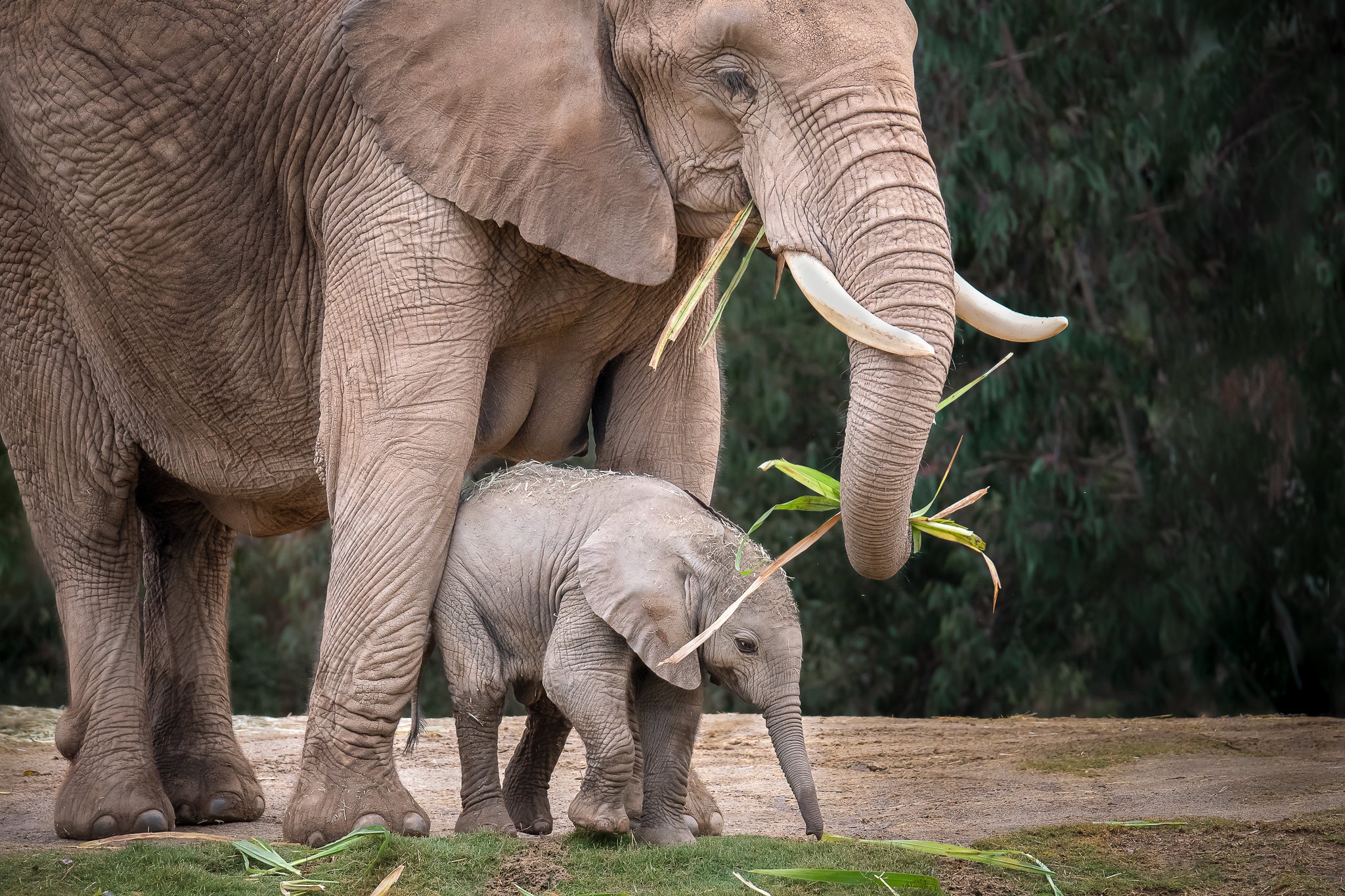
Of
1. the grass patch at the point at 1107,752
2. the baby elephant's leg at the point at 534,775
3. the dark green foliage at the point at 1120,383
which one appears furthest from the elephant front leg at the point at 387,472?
the dark green foliage at the point at 1120,383

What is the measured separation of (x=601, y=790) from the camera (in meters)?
4.78

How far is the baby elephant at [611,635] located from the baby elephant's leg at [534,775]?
0.58 ft

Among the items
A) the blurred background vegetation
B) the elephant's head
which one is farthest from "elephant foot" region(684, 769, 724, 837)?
the blurred background vegetation

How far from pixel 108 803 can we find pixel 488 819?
5.60 ft

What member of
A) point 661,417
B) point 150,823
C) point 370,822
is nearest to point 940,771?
point 661,417

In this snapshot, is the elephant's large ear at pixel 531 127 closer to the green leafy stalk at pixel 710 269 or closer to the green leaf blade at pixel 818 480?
the green leafy stalk at pixel 710 269

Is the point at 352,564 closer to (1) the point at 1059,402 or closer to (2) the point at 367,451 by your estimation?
(2) the point at 367,451

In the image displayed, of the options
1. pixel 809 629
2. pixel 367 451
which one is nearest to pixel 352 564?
pixel 367 451

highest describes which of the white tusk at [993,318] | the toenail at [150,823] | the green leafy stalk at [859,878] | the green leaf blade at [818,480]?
the white tusk at [993,318]

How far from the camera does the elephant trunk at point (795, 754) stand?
4785 millimetres

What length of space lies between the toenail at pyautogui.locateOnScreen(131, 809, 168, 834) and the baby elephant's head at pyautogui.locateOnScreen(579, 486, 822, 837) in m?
2.18

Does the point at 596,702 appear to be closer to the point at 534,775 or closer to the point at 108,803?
the point at 534,775

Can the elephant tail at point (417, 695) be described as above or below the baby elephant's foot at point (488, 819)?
above

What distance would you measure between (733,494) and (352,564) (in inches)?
308
